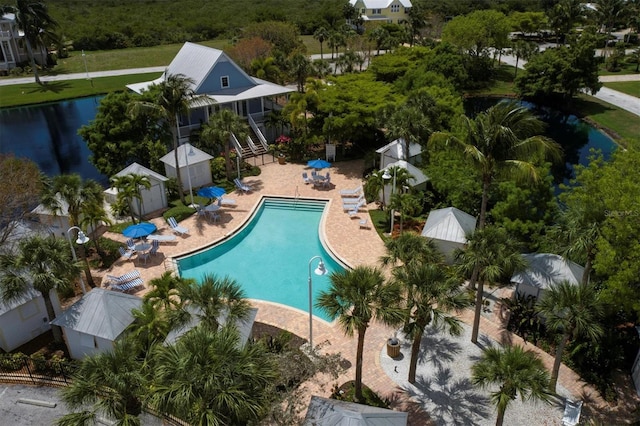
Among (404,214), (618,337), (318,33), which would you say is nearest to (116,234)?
(404,214)

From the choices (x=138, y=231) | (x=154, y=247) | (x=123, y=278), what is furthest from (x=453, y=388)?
(x=138, y=231)

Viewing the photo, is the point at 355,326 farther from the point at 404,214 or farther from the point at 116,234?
the point at 116,234

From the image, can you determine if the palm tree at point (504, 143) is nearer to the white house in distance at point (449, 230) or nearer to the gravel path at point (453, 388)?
the white house in distance at point (449, 230)

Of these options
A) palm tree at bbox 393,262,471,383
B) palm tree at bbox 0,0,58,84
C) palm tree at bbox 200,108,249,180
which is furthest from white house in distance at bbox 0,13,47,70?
palm tree at bbox 393,262,471,383

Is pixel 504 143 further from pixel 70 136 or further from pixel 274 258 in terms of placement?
pixel 70 136

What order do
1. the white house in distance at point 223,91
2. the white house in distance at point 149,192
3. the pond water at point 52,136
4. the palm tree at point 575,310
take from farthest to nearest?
the pond water at point 52,136 → the white house in distance at point 223,91 → the white house in distance at point 149,192 → the palm tree at point 575,310

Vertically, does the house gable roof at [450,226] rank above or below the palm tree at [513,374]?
below

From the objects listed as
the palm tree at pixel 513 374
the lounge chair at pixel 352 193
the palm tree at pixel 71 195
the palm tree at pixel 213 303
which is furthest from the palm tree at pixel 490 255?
the palm tree at pixel 71 195
